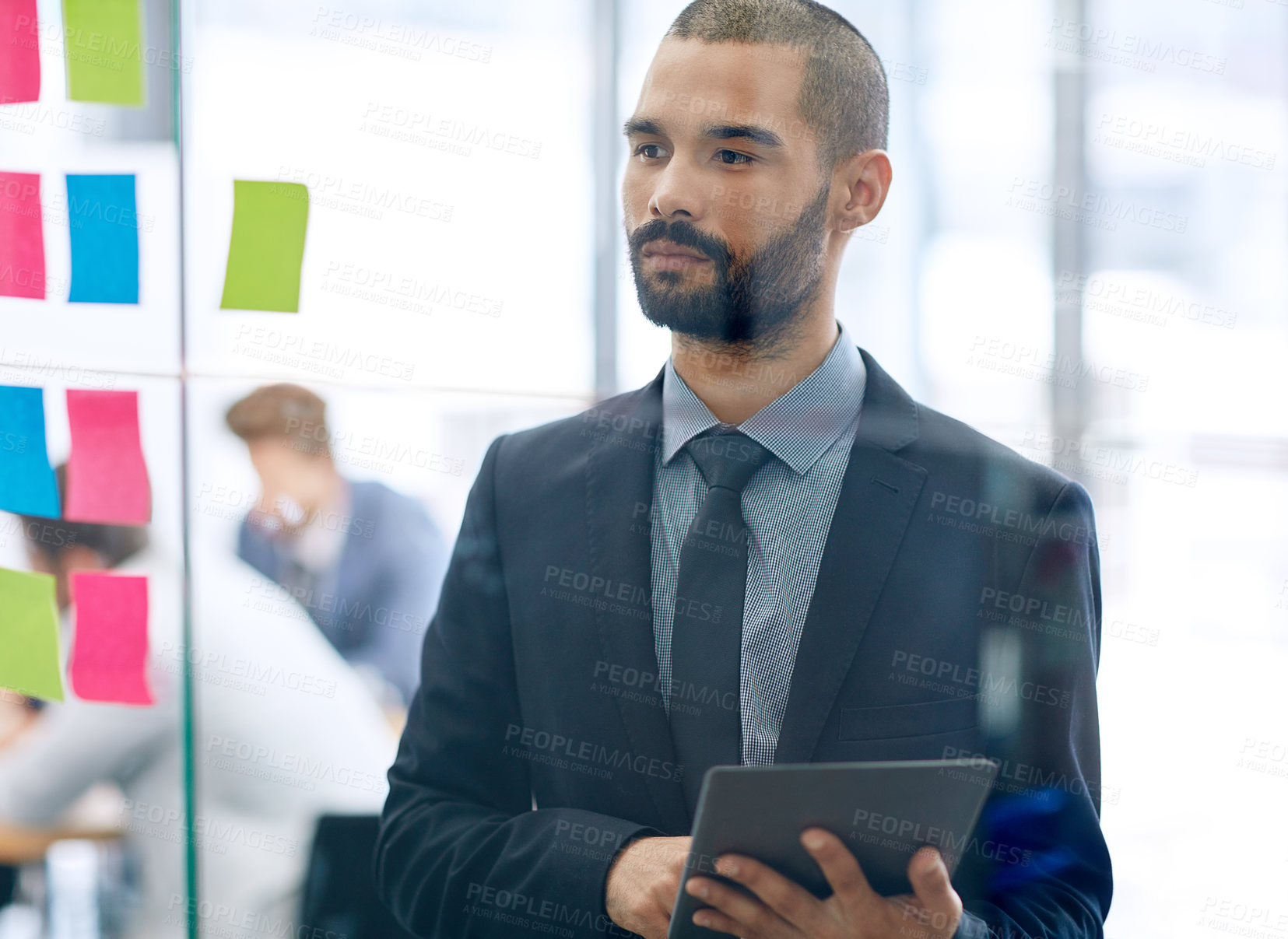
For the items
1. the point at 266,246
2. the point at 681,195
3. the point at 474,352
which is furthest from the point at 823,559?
the point at 266,246

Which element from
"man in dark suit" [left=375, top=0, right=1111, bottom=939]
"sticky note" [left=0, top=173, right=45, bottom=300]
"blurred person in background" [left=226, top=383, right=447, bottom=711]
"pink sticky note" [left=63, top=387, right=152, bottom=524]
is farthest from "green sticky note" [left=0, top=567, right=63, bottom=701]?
"man in dark suit" [left=375, top=0, right=1111, bottom=939]

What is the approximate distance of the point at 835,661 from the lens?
99cm

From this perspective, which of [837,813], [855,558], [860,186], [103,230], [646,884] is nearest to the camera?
[837,813]

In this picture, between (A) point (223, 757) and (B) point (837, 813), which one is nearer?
(B) point (837, 813)

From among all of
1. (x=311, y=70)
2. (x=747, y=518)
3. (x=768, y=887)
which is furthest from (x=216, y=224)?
(x=768, y=887)

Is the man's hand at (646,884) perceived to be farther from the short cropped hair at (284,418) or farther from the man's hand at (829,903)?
the short cropped hair at (284,418)

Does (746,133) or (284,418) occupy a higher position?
(746,133)

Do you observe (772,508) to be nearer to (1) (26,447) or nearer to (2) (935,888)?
(2) (935,888)

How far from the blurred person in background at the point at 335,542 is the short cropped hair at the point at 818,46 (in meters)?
0.79

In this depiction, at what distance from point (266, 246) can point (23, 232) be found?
0.36 metres

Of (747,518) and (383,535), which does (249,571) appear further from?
(747,518)

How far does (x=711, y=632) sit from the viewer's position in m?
1.02

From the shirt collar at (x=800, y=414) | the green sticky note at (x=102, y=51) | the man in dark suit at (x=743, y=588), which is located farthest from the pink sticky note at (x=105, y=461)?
the shirt collar at (x=800, y=414)

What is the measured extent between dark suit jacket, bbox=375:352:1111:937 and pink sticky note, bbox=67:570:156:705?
0.59 meters
